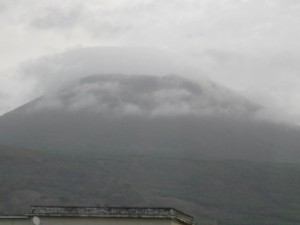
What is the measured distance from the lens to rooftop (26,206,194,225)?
45531 mm

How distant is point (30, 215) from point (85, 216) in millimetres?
3188

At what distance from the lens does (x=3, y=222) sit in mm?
46625

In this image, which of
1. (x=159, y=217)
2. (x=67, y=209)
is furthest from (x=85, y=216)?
(x=159, y=217)

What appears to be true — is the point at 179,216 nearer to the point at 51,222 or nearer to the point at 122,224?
the point at 122,224

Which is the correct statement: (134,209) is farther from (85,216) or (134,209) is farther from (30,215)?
(30,215)

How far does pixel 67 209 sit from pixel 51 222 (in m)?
1.20

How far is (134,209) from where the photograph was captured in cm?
4566

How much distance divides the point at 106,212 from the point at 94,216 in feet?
2.37

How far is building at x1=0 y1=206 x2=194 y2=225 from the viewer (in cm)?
4556

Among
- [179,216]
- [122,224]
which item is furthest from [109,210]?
[179,216]

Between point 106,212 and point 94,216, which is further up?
point 106,212

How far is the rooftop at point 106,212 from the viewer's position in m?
45.5

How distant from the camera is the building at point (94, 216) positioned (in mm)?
45562

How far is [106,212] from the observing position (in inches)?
1804
